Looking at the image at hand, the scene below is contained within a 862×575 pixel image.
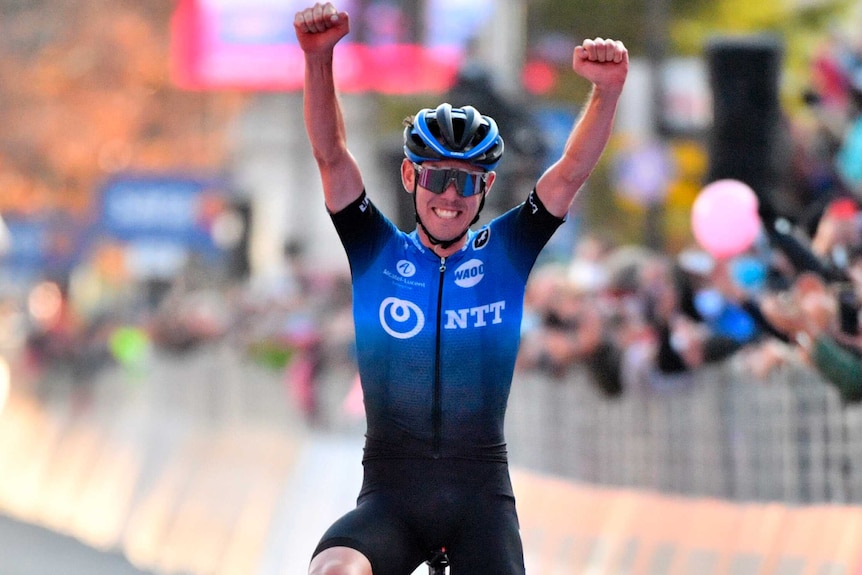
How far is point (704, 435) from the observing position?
10.8 meters

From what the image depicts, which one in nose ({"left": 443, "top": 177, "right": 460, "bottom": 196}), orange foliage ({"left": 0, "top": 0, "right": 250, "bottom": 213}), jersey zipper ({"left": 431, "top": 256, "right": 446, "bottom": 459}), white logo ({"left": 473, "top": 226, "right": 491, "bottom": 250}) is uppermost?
nose ({"left": 443, "top": 177, "right": 460, "bottom": 196})

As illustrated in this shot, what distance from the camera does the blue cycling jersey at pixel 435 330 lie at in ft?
22.5

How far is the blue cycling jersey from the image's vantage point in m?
6.86

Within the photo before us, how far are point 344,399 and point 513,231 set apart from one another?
10.4 meters

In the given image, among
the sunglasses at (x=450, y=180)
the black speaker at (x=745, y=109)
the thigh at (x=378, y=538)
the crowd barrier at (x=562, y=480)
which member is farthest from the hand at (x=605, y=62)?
the black speaker at (x=745, y=109)

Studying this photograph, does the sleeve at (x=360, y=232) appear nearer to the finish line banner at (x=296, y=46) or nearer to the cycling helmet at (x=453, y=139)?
the cycling helmet at (x=453, y=139)

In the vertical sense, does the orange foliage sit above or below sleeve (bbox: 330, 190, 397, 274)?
below

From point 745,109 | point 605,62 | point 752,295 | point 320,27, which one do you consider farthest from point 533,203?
point 745,109

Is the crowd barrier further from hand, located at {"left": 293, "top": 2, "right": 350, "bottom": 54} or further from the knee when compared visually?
hand, located at {"left": 293, "top": 2, "right": 350, "bottom": 54}

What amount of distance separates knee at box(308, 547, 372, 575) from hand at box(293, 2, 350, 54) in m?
1.69

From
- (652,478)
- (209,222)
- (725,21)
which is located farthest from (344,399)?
(725,21)

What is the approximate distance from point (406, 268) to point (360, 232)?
0.67 ft

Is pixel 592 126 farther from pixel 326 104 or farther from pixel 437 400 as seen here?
pixel 437 400

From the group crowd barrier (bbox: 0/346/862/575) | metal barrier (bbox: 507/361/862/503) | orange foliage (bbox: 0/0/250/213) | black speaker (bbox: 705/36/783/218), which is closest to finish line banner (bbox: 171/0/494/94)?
crowd barrier (bbox: 0/346/862/575)
